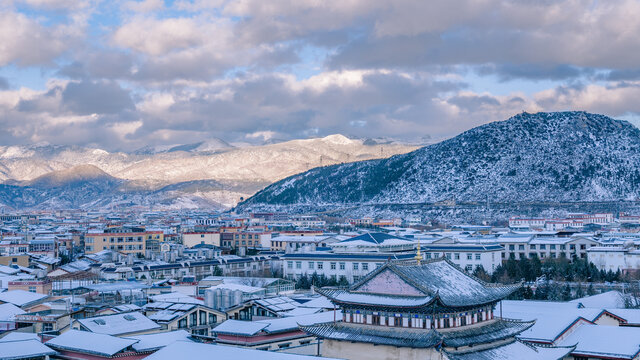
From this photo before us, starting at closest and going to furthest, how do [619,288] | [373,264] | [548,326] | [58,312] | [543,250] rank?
[548,326] → [58,312] → [619,288] → [373,264] → [543,250]

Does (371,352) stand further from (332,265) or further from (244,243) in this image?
(244,243)

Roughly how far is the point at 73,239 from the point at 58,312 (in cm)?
10914

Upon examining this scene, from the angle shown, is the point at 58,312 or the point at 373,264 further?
the point at 373,264

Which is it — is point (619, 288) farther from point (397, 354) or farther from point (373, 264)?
point (397, 354)

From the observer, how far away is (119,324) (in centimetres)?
4797

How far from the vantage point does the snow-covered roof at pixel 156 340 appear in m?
40.6

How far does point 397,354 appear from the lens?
35.1 metres

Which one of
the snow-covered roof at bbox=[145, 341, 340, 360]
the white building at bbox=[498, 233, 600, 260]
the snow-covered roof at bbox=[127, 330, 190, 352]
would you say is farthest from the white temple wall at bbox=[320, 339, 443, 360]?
the white building at bbox=[498, 233, 600, 260]

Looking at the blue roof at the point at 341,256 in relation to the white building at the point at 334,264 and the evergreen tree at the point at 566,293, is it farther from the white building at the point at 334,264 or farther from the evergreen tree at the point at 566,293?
the evergreen tree at the point at 566,293

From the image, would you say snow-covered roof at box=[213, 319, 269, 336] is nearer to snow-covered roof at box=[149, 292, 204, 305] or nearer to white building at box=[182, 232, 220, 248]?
snow-covered roof at box=[149, 292, 204, 305]

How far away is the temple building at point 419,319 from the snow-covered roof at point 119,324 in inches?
561

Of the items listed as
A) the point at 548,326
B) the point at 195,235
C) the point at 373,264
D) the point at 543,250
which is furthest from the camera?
the point at 195,235

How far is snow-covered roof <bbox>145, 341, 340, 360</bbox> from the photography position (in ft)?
109

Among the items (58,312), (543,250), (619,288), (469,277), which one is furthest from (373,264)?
(469,277)
